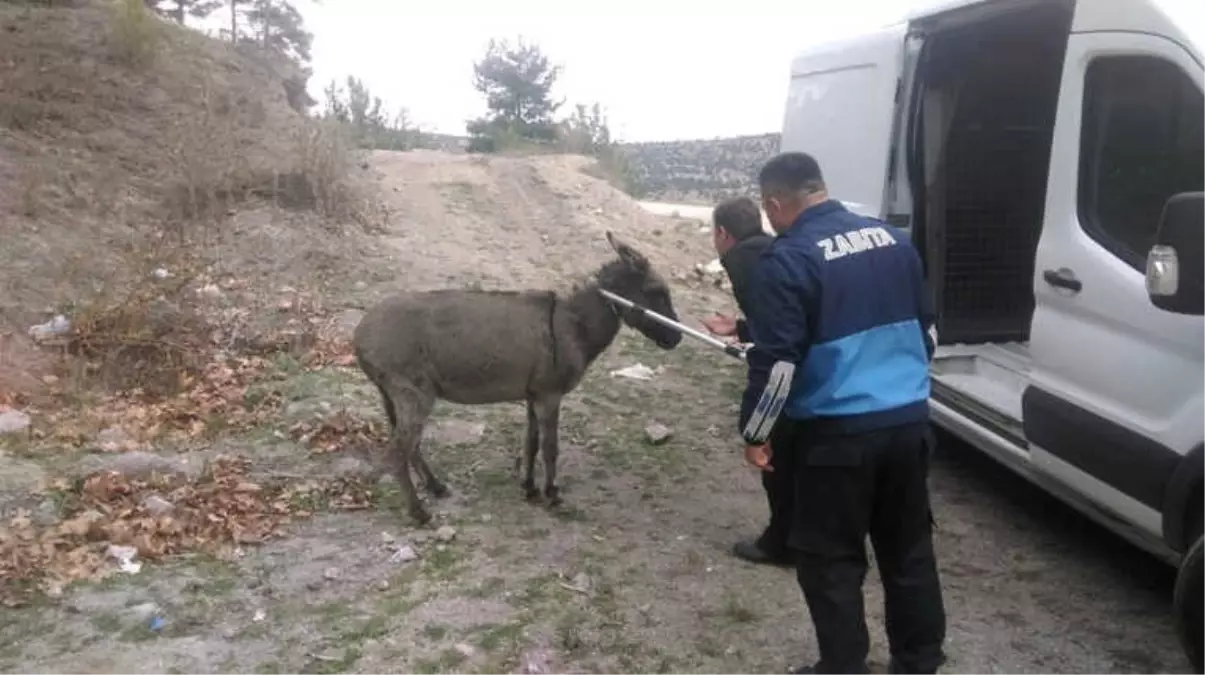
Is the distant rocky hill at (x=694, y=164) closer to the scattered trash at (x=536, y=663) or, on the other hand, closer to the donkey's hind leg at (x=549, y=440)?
the donkey's hind leg at (x=549, y=440)

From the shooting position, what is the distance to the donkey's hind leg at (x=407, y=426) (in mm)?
6164

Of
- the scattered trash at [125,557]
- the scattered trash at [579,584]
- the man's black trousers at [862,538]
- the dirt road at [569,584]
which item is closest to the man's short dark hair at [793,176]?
the man's black trousers at [862,538]

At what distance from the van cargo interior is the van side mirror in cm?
316

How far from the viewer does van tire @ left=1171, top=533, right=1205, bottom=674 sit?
3773 mm

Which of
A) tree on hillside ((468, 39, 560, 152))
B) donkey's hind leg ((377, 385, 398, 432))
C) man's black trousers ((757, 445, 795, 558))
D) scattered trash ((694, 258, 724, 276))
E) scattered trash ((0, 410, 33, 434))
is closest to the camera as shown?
man's black trousers ((757, 445, 795, 558))

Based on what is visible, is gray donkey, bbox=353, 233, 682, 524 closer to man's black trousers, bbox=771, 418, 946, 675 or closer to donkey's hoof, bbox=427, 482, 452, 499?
donkey's hoof, bbox=427, 482, 452, 499

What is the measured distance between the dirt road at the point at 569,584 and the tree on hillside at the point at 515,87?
19.1m

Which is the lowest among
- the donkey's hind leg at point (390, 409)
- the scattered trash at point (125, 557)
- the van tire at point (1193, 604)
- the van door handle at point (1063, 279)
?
the scattered trash at point (125, 557)

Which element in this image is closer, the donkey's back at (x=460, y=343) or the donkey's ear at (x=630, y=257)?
the donkey's back at (x=460, y=343)

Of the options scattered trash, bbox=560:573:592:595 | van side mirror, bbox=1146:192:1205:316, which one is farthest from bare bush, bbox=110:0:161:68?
van side mirror, bbox=1146:192:1205:316

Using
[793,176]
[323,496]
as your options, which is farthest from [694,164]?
[793,176]

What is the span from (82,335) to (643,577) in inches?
211

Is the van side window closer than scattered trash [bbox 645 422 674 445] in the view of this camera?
Yes

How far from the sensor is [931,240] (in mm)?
6863
